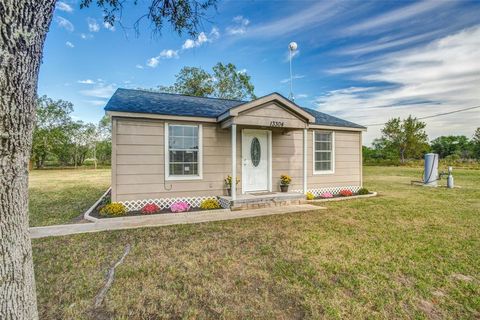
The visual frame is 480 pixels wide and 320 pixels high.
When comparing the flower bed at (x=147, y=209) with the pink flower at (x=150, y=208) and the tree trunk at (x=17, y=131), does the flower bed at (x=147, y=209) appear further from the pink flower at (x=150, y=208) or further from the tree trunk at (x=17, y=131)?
the tree trunk at (x=17, y=131)

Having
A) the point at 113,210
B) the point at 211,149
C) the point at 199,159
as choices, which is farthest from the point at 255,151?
the point at 113,210

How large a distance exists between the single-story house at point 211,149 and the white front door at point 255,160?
34 millimetres

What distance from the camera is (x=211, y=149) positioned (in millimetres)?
7031

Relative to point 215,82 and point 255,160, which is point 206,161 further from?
point 215,82

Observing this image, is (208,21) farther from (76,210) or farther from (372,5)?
(372,5)

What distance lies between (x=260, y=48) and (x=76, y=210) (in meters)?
10.9

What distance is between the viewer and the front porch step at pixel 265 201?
6.51 m

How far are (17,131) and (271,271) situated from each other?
296 centimetres

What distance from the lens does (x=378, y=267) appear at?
3.12 meters

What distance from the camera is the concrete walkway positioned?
4711 mm

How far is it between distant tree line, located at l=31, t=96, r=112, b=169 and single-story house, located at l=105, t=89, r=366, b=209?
25580 mm

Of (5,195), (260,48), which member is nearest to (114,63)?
(260,48)

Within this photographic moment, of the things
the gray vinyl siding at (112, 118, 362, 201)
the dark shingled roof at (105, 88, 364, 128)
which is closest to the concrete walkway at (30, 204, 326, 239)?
the gray vinyl siding at (112, 118, 362, 201)

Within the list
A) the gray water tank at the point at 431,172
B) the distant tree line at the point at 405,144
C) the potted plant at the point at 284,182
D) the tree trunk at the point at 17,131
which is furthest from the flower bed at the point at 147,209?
the distant tree line at the point at 405,144
